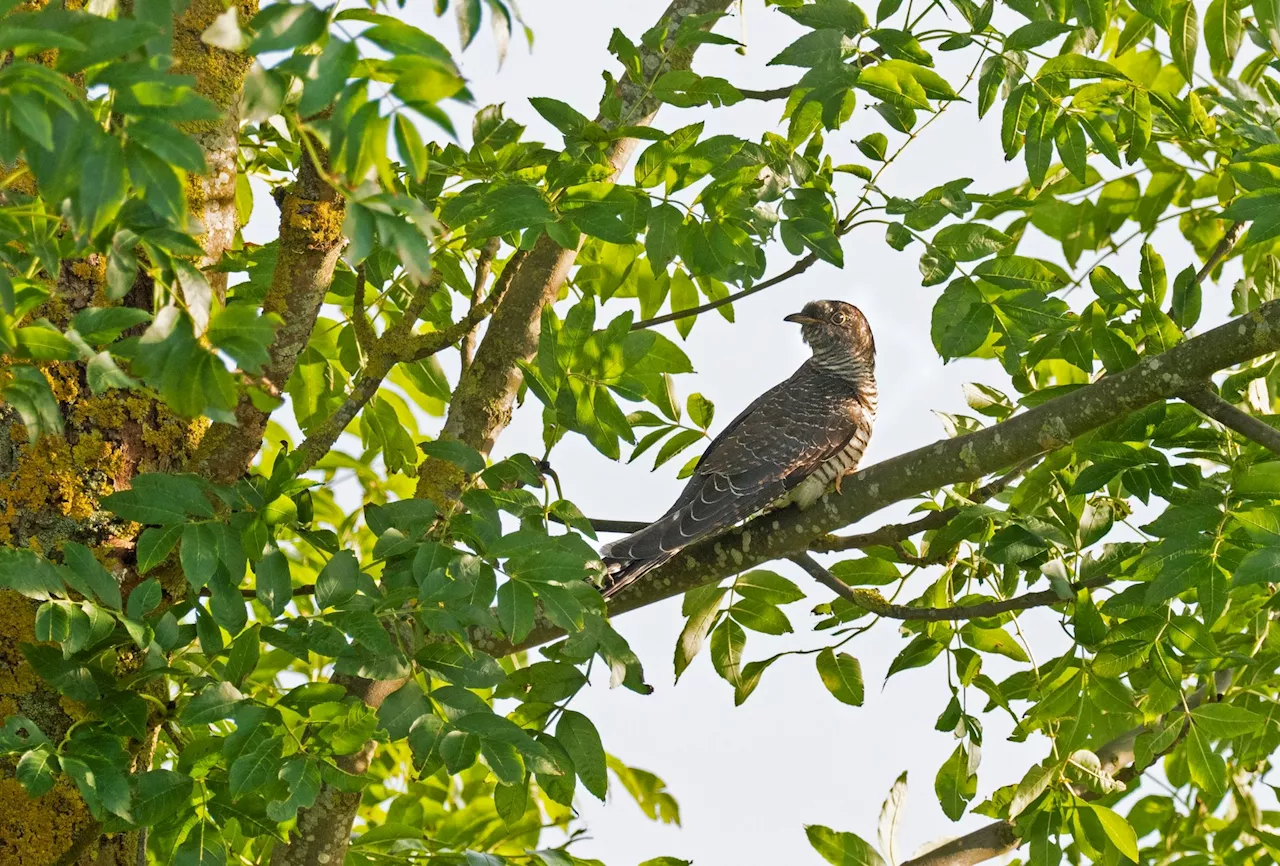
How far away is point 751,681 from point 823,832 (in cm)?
50

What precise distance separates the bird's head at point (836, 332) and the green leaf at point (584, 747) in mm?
3092

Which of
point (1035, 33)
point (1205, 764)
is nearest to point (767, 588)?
point (1205, 764)

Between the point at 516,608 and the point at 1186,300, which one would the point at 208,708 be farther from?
the point at 1186,300

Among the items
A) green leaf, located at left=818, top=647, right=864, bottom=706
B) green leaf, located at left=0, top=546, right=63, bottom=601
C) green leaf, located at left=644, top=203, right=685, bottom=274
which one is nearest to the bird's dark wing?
green leaf, located at left=818, top=647, right=864, bottom=706

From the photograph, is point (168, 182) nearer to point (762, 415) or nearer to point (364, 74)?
point (364, 74)

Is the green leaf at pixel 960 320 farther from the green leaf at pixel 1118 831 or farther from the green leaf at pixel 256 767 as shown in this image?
the green leaf at pixel 256 767

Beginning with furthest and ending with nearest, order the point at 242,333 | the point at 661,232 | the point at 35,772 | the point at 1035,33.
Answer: the point at 661,232
the point at 1035,33
the point at 35,772
the point at 242,333

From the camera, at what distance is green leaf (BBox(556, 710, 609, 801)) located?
282 cm

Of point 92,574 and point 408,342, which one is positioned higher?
point 408,342

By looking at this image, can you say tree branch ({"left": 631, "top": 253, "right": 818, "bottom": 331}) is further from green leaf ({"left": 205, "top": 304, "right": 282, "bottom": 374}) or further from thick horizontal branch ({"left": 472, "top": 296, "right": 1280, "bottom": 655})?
green leaf ({"left": 205, "top": 304, "right": 282, "bottom": 374})

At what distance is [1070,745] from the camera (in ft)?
10.8

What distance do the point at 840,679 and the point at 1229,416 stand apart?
1.33 meters

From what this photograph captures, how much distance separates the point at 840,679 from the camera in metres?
3.74

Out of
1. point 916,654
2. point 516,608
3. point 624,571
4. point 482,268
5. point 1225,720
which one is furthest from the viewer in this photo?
point 482,268
